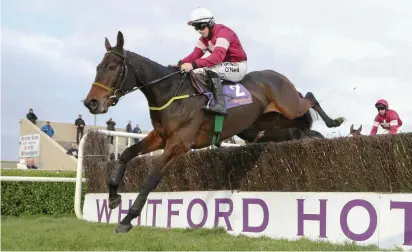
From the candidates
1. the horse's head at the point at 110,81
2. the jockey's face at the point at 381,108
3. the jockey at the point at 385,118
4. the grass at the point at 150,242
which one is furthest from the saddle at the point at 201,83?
the jockey's face at the point at 381,108

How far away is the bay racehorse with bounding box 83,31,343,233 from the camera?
226 inches

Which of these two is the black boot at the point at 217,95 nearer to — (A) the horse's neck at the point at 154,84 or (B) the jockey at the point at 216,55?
(B) the jockey at the point at 216,55

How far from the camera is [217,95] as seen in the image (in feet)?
20.9

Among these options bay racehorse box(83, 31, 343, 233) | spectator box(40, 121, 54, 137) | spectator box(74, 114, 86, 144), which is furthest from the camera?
spectator box(74, 114, 86, 144)

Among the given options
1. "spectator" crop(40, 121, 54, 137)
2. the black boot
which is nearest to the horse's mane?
the black boot

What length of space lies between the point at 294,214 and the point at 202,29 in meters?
2.30

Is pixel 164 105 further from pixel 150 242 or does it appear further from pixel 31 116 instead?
pixel 31 116

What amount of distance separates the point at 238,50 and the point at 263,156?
1.28 m

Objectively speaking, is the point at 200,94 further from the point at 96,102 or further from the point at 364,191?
the point at 364,191

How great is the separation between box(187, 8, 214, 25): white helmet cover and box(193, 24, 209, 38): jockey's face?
6cm

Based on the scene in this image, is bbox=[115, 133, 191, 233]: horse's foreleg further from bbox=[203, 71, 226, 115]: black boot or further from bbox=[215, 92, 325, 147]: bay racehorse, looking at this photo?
bbox=[215, 92, 325, 147]: bay racehorse

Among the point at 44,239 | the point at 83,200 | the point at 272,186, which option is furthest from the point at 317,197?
the point at 83,200

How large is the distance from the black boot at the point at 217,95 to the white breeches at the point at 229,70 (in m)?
0.11

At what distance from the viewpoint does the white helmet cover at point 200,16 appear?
6.52m
